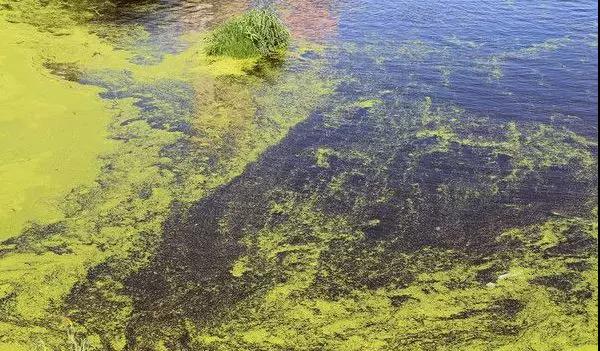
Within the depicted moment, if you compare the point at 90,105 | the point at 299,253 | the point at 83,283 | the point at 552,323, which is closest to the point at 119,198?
the point at 83,283

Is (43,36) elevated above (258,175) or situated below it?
above

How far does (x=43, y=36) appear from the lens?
30.9ft

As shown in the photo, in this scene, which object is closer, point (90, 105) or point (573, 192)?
point (573, 192)

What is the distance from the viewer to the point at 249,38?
8734mm

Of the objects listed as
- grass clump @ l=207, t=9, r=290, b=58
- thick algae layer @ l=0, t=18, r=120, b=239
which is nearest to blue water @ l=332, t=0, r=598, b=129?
grass clump @ l=207, t=9, r=290, b=58

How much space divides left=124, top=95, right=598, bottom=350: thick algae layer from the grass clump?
249 cm

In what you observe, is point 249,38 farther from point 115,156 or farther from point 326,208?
point 326,208

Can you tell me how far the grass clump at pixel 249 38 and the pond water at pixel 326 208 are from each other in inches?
8.5

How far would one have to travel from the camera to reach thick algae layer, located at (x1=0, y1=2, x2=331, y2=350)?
4.31 meters

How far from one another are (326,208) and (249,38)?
4.02 m

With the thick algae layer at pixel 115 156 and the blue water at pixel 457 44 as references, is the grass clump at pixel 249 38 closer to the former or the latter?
the thick algae layer at pixel 115 156

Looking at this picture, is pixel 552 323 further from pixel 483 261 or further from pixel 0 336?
pixel 0 336

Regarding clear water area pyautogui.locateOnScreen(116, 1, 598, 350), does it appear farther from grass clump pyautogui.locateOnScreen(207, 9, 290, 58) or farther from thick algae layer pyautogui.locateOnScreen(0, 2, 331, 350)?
grass clump pyautogui.locateOnScreen(207, 9, 290, 58)

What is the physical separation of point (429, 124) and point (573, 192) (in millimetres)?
1703
